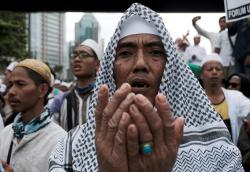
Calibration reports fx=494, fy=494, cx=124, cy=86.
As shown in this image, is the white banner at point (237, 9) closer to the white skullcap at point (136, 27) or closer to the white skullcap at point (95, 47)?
the white skullcap at point (136, 27)

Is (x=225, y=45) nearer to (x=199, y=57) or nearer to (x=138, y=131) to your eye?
(x=199, y=57)

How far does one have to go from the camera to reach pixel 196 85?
264 centimetres

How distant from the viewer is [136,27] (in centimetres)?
255

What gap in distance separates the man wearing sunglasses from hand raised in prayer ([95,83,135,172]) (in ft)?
11.4

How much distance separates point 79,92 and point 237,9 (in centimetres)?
214

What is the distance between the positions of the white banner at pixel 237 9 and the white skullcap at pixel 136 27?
5.77 feet

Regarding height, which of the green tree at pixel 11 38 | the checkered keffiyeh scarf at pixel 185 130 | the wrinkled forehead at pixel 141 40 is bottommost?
the checkered keffiyeh scarf at pixel 185 130

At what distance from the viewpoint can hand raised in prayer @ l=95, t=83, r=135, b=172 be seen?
1.67 meters

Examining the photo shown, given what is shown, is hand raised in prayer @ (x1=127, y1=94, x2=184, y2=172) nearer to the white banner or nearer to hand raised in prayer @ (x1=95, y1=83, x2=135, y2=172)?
hand raised in prayer @ (x1=95, y1=83, x2=135, y2=172)

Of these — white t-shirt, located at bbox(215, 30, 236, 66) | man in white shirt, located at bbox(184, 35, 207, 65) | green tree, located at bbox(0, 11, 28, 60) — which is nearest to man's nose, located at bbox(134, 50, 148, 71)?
white t-shirt, located at bbox(215, 30, 236, 66)

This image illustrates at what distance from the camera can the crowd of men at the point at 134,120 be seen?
1.68 meters

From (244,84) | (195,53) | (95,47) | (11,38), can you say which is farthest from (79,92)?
(11,38)

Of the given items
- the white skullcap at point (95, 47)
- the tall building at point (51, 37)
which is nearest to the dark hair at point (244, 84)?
the white skullcap at point (95, 47)

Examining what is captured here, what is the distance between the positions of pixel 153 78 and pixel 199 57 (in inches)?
341
